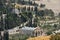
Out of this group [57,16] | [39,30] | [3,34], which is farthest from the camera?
[57,16]

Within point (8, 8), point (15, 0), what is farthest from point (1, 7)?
point (15, 0)

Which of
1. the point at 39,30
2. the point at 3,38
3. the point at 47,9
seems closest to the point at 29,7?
the point at 47,9

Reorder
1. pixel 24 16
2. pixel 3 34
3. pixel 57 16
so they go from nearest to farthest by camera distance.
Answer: pixel 3 34 → pixel 24 16 → pixel 57 16

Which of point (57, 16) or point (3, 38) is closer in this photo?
point (3, 38)

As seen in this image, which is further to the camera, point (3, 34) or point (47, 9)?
point (47, 9)

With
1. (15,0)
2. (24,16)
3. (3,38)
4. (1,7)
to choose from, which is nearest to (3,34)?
(3,38)

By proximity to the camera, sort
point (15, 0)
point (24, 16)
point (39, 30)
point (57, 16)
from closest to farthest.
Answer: point (39, 30) < point (24, 16) < point (57, 16) < point (15, 0)

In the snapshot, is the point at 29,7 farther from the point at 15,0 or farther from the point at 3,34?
the point at 3,34

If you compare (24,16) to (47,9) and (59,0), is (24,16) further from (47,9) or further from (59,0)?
(59,0)
